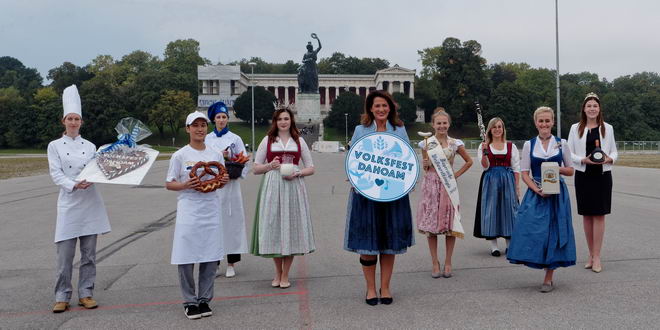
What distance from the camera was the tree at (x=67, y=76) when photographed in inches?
4136

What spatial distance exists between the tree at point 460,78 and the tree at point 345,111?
14773 mm

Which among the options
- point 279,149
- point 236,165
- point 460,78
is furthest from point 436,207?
point 460,78

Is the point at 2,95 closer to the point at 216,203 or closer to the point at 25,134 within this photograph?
the point at 25,134

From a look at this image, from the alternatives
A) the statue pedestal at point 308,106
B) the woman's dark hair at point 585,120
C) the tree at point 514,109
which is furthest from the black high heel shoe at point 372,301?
the tree at point 514,109

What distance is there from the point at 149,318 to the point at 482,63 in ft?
311

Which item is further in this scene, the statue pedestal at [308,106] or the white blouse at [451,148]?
the statue pedestal at [308,106]

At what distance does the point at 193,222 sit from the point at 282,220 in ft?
3.58

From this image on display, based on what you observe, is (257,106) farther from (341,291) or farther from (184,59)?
(341,291)

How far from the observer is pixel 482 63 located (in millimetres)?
93000

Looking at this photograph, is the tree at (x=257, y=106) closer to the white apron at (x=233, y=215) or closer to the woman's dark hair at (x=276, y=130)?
the white apron at (x=233, y=215)

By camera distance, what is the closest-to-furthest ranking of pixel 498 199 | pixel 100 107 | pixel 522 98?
1. pixel 498 199
2. pixel 100 107
3. pixel 522 98

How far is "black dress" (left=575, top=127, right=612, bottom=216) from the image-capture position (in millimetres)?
6234

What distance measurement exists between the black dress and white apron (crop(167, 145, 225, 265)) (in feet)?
14.2

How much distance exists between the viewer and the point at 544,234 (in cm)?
519
